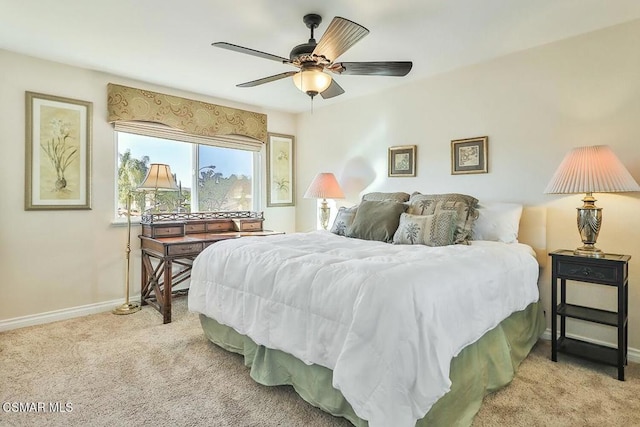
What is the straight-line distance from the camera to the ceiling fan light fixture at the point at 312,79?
234 cm

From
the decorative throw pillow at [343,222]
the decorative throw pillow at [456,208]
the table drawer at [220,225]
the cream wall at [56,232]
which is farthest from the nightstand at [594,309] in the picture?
the cream wall at [56,232]

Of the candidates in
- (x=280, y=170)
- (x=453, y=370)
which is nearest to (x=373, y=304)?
(x=453, y=370)

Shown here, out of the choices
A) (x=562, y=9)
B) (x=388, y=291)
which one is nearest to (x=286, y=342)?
(x=388, y=291)

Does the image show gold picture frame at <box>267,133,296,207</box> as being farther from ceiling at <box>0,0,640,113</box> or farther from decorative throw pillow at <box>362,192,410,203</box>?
decorative throw pillow at <box>362,192,410,203</box>

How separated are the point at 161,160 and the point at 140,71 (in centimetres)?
95

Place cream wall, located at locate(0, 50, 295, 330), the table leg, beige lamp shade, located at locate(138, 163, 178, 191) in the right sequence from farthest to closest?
beige lamp shade, located at locate(138, 163, 178, 191) → the table leg → cream wall, located at locate(0, 50, 295, 330)

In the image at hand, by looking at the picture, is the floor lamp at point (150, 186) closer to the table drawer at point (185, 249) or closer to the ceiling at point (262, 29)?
the table drawer at point (185, 249)

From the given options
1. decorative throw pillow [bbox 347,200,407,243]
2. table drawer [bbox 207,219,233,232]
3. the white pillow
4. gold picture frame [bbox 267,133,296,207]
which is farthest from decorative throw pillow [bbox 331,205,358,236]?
gold picture frame [bbox 267,133,296,207]

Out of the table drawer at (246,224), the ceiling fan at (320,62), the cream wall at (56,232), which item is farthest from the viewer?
the table drawer at (246,224)

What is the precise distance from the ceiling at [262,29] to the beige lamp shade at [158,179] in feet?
3.14

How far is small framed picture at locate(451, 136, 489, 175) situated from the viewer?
Answer: 10.5ft

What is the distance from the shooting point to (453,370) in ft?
Result: 5.38

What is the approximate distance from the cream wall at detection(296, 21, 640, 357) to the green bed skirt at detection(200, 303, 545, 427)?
32.0 inches

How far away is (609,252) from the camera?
8.42 ft
